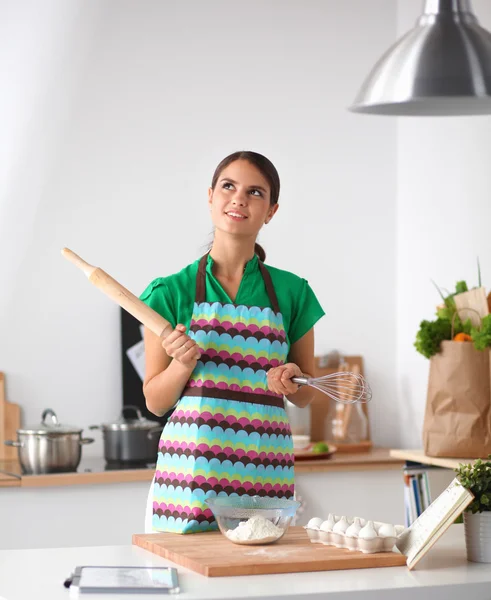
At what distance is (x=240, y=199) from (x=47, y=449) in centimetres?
155

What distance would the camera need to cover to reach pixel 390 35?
4.09 metres

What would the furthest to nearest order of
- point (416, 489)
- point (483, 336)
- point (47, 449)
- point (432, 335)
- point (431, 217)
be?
1. point (431, 217)
2. point (47, 449)
3. point (416, 489)
4. point (432, 335)
5. point (483, 336)

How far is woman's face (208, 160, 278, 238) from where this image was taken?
6.39 feet

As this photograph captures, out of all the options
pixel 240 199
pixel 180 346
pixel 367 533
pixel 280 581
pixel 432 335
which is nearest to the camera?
pixel 280 581

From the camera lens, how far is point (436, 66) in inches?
64.6

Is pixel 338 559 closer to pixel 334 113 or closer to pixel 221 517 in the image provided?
pixel 221 517

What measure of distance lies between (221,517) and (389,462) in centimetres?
186

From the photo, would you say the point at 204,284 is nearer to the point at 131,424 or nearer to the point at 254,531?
the point at 254,531

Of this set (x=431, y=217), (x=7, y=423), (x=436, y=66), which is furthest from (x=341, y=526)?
(x=431, y=217)

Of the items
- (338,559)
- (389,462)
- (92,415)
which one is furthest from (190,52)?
(338,559)

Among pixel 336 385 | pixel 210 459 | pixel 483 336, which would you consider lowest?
pixel 210 459

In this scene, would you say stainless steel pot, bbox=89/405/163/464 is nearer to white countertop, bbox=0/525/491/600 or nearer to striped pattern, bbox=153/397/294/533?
striped pattern, bbox=153/397/294/533

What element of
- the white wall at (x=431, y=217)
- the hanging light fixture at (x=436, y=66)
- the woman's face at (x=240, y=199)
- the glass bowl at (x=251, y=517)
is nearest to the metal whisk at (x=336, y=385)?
the glass bowl at (x=251, y=517)

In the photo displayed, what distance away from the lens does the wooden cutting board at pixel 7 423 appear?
11.6 ft
